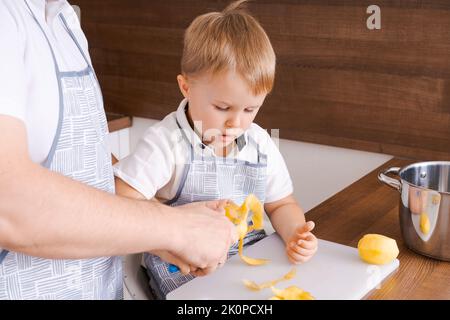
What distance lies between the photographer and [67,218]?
2.19 ft

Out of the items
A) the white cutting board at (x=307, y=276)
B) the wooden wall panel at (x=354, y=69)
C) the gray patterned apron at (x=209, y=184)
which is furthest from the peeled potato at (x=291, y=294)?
the wooden wall panel at (x=354, y=69)

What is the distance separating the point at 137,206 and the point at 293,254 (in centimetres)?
33

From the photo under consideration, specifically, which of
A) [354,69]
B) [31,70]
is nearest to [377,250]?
[31,70]

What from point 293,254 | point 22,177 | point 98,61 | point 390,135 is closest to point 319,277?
point 293,254

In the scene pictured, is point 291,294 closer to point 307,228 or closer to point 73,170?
point 307,228

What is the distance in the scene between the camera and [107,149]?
3.06 feet

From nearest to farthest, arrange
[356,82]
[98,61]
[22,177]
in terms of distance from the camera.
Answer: [22,177] < [356,82] < [98,61]

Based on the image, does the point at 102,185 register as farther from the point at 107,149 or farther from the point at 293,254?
the point at 293,254

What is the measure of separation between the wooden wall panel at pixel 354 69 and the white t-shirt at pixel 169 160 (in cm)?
38

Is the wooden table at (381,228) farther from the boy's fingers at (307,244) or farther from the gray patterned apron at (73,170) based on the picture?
the gray patterned apron at (73,170)

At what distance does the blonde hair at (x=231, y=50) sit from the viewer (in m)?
1.08

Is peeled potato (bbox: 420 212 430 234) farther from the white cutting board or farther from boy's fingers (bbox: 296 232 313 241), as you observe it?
boy's fingers (bbox: 296 232 313 241)

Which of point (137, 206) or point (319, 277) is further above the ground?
point (137, 206)

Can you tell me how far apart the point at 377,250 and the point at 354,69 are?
70cm
